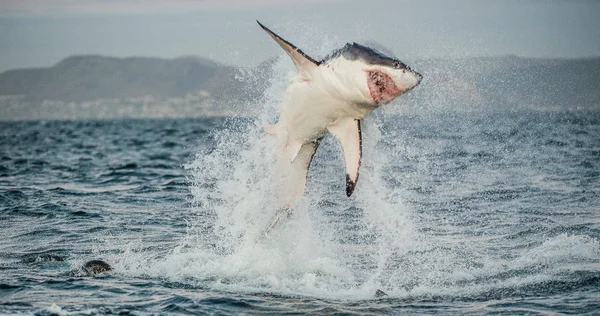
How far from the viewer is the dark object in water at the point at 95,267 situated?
37.6 feet

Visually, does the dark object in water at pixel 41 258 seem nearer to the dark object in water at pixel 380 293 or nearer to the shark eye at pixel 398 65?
the dark object in water at pixel 380 293

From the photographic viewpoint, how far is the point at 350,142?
387 inches

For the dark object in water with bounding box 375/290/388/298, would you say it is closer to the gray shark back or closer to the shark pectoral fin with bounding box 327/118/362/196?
the shark pectoral fin with bounding box 327/118/362/196

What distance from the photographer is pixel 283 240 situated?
12031mm

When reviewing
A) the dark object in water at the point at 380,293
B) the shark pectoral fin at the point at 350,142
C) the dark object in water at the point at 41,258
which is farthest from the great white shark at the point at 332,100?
the dark object in water at the point at 41,258

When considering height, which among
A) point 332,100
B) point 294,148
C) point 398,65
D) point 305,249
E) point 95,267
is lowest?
point 95,267

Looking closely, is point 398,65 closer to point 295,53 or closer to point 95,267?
point 295,53

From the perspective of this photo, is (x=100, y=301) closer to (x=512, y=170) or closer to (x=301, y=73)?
(x=301, y=73)

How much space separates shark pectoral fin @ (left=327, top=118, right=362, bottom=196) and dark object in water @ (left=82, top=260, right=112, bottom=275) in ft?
14.1

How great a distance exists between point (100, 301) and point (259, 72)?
4.80 m

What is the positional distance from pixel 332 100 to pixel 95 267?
490 cm

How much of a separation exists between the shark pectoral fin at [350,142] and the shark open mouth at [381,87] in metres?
1.19

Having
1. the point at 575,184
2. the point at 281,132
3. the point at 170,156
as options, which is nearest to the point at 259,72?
the point at 281,132

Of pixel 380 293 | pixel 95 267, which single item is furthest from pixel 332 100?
pixel 95 267
